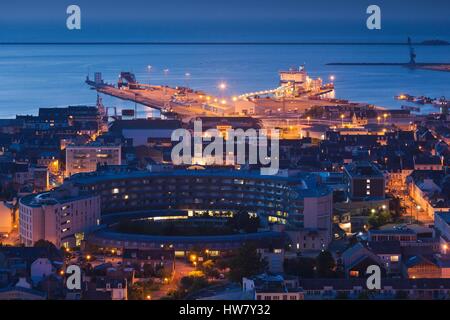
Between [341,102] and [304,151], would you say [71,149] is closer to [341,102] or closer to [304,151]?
[304,151]

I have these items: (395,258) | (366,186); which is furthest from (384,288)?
(366,186)

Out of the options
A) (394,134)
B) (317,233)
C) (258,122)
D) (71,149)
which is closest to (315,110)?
(258,122)

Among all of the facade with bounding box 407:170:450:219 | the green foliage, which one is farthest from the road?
the facade with bounding box 407:170:450:219

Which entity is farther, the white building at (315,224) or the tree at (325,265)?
the white building at (315,224)

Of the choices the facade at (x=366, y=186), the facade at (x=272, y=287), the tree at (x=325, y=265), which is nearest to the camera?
the facade at (x=272, y=287)

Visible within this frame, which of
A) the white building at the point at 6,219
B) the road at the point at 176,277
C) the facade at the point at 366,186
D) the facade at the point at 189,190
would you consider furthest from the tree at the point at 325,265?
the facade at the point at 366,186

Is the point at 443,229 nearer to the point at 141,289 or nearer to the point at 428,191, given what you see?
the point at 428,191

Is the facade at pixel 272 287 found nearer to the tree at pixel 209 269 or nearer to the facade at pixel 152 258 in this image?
the tree at pixel 209 269
